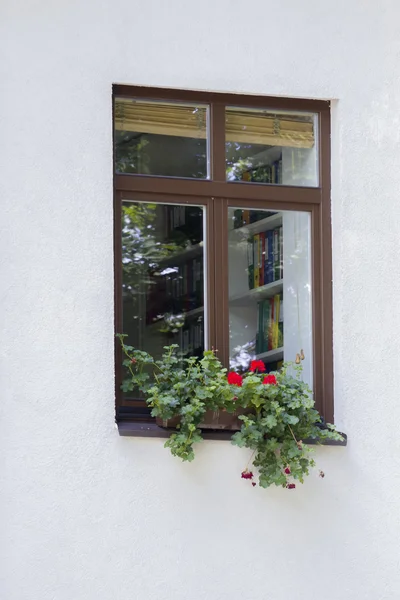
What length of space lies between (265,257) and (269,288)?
0.53ft

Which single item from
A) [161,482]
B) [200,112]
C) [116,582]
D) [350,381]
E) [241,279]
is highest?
[200,112]

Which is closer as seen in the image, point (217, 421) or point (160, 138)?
point (217, 421)

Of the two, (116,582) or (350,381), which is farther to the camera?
(350,381)

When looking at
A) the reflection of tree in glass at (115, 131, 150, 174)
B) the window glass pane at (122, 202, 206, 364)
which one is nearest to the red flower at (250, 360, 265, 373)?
the window glass pane at (122, 202, 206, 364)

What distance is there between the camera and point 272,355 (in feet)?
23.0

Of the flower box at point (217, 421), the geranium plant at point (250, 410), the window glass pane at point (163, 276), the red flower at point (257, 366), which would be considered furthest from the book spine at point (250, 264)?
the flower box at point (217, 421)

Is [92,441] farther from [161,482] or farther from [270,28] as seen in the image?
[270,28]

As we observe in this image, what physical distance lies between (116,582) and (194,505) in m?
0.51

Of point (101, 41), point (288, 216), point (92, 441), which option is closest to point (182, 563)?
point (92, 441)

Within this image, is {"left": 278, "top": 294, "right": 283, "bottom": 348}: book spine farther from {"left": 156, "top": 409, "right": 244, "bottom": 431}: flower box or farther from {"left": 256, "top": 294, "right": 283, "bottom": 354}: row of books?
{"left": 156, "top": 409, "right": 244, "bottom": 431}: flower box

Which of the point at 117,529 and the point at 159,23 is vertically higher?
the point at 159,23

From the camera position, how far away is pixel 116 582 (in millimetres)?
6270

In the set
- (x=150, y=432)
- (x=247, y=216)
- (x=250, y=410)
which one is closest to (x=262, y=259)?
(x=247, y=216)

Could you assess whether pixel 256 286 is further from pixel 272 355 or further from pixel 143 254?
pixel 143 254
